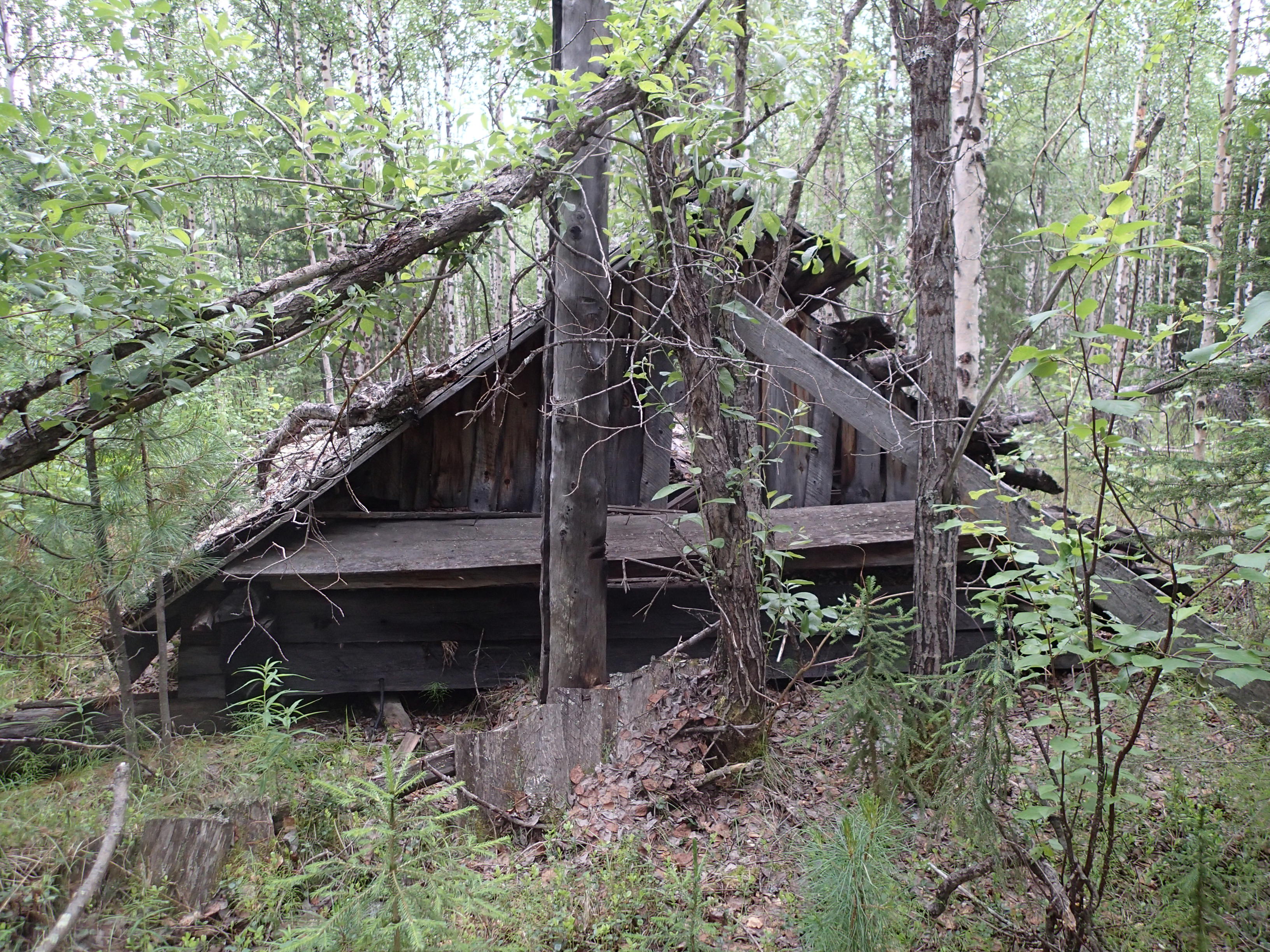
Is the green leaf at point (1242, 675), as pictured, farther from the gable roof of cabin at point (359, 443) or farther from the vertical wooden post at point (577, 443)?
the gable roof of cabin at point (359, 443)

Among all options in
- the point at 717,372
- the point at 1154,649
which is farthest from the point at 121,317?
the point at 1154,649

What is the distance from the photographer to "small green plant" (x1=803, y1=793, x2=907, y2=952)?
85.7 inches

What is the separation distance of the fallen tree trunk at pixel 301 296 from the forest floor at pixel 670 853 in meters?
1.65

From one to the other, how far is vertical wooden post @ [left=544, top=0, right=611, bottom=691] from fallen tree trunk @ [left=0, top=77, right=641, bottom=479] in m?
0.39

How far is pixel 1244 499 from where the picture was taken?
372 cm

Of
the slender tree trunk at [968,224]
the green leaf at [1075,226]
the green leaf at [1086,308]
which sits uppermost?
the slender tree trunk at [968,224]

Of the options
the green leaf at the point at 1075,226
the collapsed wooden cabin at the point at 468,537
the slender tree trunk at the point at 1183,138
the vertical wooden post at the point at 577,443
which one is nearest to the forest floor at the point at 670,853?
the vertical wooden post at the point at 577,443

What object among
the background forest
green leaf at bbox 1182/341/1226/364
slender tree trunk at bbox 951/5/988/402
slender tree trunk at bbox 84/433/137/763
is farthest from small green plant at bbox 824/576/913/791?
slender tree trunk at bbox 951/5/988/402

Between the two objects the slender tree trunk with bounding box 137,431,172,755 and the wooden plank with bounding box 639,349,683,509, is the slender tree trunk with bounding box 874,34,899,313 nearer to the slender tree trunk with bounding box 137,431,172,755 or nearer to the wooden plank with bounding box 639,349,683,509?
the wooden plank with bounding box 639,349,683,509

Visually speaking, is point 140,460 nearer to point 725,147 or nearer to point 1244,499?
point 725,147

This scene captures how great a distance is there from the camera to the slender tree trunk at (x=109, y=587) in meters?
3.16

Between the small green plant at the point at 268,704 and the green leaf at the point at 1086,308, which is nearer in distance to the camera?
the green leaf at the point at 1086,308

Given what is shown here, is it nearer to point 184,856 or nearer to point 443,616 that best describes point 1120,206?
point 184,856

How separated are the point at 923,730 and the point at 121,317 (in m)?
3.86
